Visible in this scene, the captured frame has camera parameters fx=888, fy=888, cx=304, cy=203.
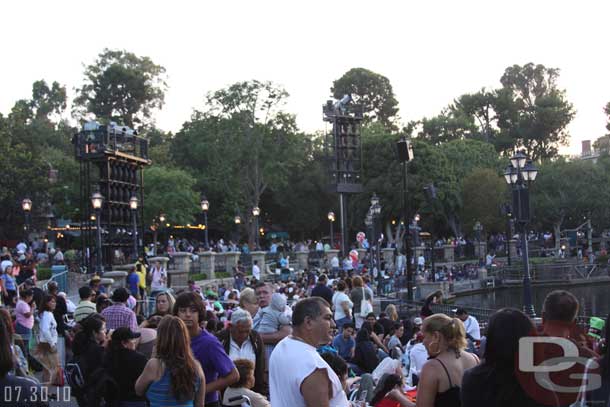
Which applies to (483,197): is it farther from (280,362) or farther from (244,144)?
(280,362)

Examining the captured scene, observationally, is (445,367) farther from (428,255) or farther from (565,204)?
(565,204)

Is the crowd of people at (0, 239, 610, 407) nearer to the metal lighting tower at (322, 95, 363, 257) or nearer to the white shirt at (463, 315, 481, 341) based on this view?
the white shirt at (463, 315, 481, 341)

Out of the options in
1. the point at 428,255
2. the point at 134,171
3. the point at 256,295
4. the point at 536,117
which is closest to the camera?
the point at 256,295

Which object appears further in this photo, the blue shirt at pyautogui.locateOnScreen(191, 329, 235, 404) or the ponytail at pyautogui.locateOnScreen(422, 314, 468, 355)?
the blue shirt at pyautogui.locateOnScreen(191, 329, 235, 404)

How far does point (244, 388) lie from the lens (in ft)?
24.3

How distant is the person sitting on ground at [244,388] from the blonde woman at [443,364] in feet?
6.57

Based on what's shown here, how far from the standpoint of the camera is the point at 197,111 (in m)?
62.3

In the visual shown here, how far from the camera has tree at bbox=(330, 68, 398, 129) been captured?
83562 millimetres

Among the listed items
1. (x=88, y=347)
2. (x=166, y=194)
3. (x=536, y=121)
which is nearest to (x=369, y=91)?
(x=536, y=121)

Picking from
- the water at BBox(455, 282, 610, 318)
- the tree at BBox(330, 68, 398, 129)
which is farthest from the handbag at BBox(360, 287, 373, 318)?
the tree at BBox(330, 68, 398, 129)

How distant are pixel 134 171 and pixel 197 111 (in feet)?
91.4

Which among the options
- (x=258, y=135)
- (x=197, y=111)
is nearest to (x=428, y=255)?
(x=258, y=135)

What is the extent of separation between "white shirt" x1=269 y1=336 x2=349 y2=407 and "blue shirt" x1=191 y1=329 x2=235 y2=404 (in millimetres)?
1430

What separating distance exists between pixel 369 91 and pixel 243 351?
7712cm
